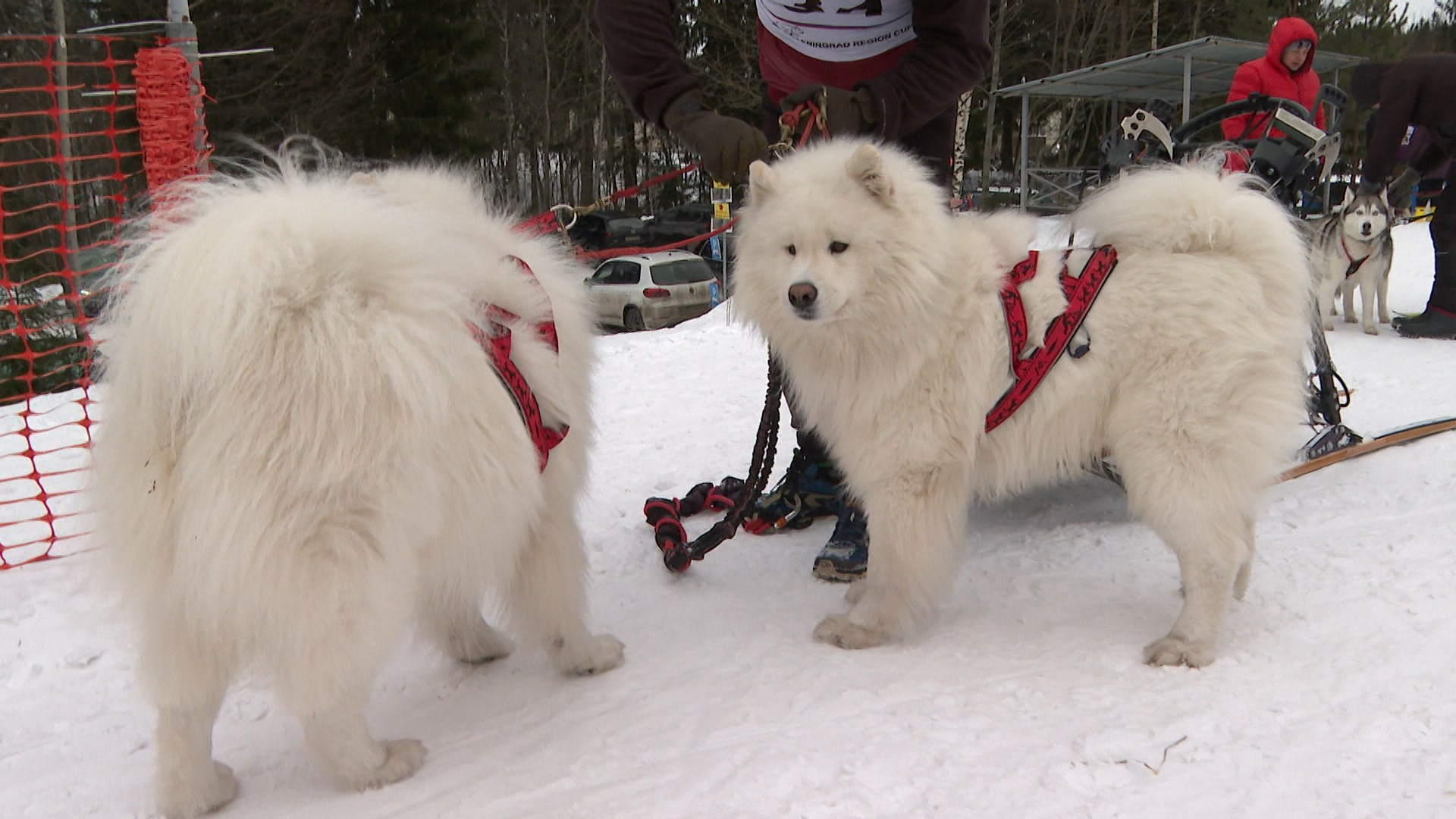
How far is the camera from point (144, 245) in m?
2.06

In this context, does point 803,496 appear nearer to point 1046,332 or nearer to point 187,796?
point 1046,332

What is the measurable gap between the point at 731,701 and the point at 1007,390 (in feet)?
4.17

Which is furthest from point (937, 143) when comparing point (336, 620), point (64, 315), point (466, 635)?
point (64, 315)

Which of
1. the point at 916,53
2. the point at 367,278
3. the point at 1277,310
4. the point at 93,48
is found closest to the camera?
the point at 367,278

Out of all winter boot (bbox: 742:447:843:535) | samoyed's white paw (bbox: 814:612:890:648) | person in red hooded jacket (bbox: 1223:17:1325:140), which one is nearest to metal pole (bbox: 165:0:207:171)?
winter boot (bbox: 742:447:843:535)

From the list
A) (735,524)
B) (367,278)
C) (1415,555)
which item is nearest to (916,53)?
(735,524)

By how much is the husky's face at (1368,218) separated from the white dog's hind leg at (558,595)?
8.76 meters

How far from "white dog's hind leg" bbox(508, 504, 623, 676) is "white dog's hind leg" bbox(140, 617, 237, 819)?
2.67 feet

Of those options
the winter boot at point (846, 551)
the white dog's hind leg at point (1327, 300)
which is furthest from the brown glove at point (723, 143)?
the white dog's hind leg at point (1327, 300)

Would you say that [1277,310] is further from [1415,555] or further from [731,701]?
[731,701]

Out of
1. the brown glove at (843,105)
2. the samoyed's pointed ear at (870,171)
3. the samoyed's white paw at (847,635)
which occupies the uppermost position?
the brown glove at (843,105)

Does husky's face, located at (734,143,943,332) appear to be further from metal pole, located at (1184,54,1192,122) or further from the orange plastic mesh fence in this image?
metal pole, located at (1184,54,1192,122)

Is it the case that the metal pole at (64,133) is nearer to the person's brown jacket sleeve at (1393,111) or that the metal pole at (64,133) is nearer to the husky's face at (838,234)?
the husky's face at (838,234)

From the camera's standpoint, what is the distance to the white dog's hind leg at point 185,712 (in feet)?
6.26
